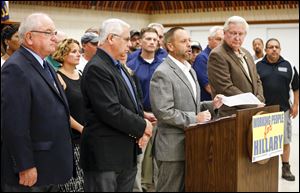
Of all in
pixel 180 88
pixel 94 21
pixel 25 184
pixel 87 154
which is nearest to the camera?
pixel 25 184

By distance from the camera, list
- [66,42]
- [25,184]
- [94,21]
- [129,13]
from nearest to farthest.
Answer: [25,184], [66,42], [94,21], [129,13]

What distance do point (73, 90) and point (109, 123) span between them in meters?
0.83

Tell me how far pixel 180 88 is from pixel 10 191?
1.40 meters

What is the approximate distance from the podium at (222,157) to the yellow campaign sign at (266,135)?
55 mm

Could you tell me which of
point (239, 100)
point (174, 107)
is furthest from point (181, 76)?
point (239, 100)

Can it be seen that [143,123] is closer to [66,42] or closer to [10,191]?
[10,191]

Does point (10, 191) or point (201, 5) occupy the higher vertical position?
point (201, 5)

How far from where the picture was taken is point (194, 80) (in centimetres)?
347

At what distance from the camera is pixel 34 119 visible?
2.45m

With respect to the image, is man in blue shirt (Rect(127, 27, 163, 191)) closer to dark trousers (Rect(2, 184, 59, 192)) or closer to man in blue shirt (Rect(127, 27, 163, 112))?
man in blue shirt (Rect(127, 27, 163, 112))

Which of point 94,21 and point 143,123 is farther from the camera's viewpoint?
point 94,21

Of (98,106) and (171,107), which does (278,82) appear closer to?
(171,107)

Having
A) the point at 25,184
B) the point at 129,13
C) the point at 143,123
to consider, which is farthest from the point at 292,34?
the point at 25,184

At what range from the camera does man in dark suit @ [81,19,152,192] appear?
8.99ft
